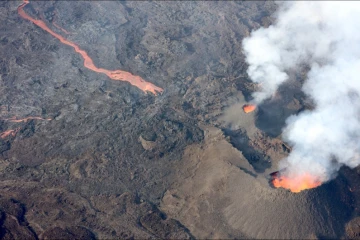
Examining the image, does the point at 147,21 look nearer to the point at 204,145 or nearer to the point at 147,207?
the point at 204,145

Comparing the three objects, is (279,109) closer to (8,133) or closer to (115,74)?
(115,74)

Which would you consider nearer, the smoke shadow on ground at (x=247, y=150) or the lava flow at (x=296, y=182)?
the lava flow at (x=296, y=182)

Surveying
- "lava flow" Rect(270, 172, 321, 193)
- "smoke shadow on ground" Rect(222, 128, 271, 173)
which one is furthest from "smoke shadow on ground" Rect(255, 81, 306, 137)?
"lava flow" Rect(270, 172, 321, 193)

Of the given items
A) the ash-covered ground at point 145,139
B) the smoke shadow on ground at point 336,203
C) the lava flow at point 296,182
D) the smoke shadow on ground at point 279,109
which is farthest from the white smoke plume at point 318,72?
the ash-covered ground at point 145,139

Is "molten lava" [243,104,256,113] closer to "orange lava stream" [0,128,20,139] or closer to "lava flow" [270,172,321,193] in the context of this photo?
"lava flow" [270,172,321,193]

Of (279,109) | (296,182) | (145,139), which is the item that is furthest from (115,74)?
(296,182)

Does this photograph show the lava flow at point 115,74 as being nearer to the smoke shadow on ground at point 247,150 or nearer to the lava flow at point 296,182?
the smoke shadow on ground at point 247,150

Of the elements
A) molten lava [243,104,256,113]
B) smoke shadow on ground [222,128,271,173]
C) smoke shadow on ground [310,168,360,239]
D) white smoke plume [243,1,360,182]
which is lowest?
smoke shadow on ground [222,128,271,173]
